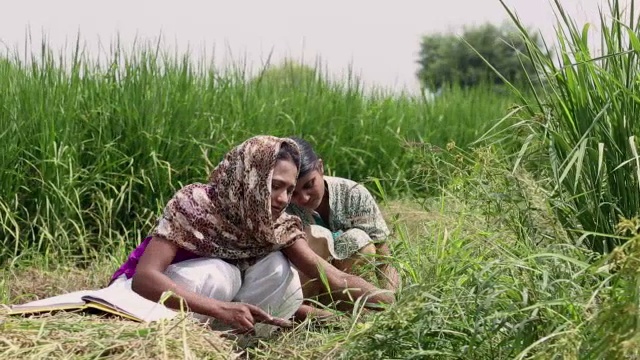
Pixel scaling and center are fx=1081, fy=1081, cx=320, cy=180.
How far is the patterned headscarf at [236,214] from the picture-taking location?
3820 mm

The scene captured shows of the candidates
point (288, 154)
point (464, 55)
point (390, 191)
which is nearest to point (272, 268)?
point (288, 154)

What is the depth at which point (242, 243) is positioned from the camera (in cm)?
395

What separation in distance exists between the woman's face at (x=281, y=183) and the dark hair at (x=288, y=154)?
16mm

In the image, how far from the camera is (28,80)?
6215 mm

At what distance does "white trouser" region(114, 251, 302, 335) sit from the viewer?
3.79 metres

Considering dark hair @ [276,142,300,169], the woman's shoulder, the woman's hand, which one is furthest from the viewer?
the woman's shoulder

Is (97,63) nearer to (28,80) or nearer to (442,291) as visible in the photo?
(28,80)

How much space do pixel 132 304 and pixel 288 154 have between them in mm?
855

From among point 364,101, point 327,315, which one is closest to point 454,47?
point 364,101

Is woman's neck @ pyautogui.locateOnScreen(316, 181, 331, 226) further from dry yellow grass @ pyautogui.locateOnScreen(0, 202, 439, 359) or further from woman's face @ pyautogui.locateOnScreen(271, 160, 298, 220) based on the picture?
dry yellow grass @ pyautogui.locateOnScreen(0, 202, 439, 359)

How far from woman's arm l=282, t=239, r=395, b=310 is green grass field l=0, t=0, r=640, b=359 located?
0.40 ft

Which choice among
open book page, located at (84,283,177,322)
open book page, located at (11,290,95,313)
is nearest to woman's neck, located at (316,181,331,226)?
open book page, located at (84,283,177,322)

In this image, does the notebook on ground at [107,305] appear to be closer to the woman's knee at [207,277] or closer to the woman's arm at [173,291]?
the woman's arm at [173,291]

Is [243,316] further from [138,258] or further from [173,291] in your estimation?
[138,258]
